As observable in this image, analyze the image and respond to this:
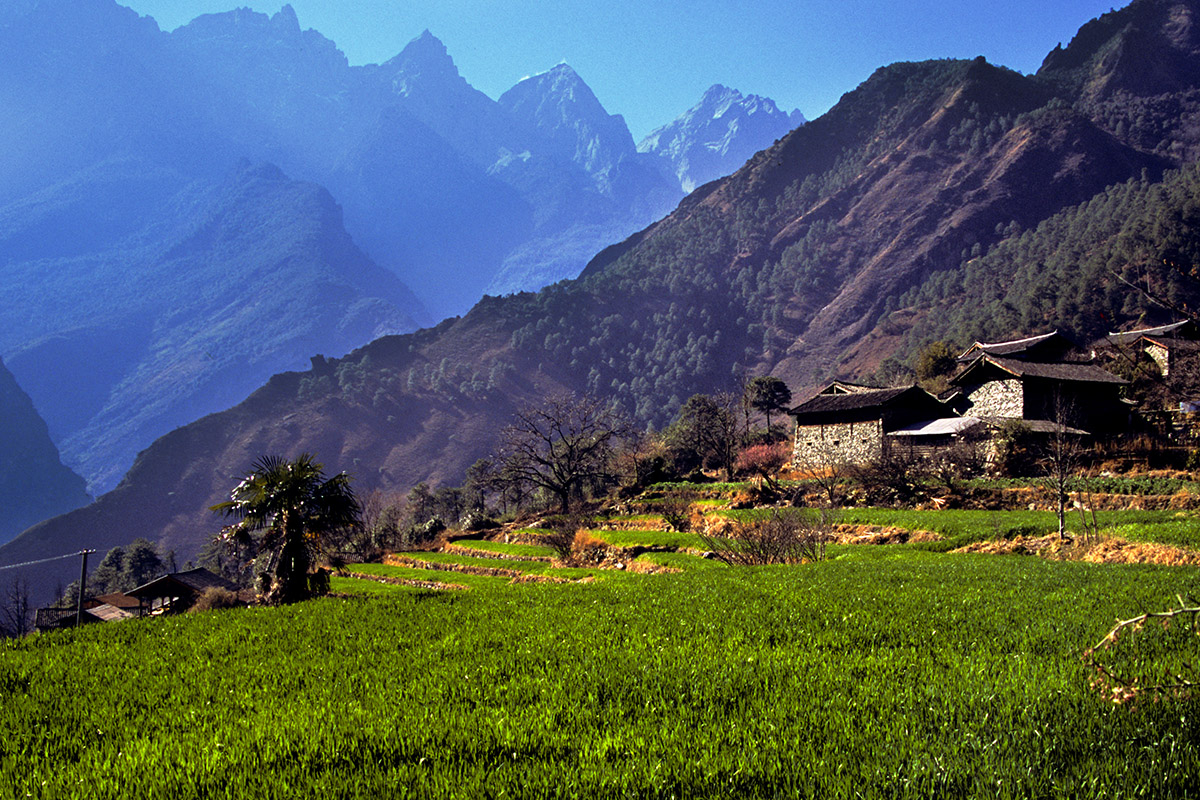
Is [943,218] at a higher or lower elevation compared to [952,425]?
higher

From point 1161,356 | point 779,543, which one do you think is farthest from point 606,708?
point 1161,356

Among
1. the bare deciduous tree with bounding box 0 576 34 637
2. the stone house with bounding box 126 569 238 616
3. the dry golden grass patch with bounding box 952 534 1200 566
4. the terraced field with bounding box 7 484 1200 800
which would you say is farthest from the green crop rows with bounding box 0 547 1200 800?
the bare deciduous tree with bounding box 0 576 34 637

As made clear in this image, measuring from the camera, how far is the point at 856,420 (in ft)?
173

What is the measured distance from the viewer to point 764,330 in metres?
181

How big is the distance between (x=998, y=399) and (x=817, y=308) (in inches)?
5396

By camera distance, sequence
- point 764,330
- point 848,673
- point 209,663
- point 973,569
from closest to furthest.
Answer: point 848,673
point 209,663
point 973,569
point 764,330

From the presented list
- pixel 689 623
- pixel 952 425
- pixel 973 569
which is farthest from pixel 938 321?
pixel 689 623

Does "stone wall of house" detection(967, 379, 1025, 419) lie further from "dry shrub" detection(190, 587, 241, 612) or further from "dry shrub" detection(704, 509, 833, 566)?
"dry shrub" detection(190, 587, 241, 612)

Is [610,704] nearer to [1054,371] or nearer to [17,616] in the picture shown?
[1054,371]

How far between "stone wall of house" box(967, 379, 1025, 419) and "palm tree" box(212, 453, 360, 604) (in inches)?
1737

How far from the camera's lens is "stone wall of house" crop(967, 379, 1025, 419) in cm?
4300

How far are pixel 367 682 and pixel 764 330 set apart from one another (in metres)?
183

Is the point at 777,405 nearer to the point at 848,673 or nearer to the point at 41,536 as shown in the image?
the point at 848,673

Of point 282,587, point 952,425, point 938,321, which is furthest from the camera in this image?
point 938,321
